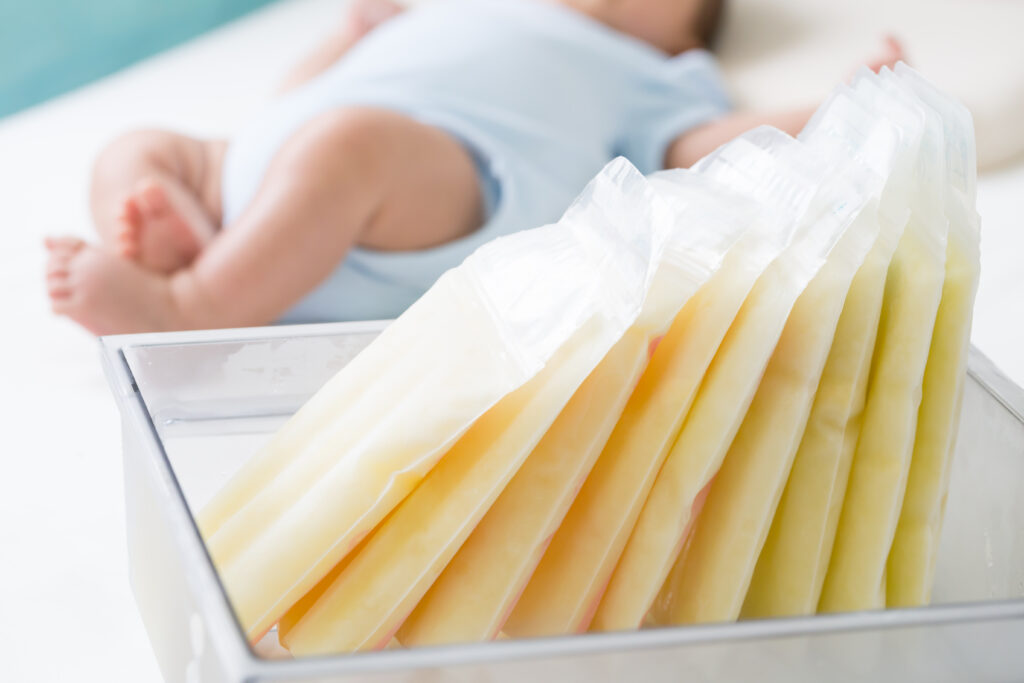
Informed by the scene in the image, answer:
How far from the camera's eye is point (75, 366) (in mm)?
650

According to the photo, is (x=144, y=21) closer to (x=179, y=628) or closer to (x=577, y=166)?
(x=577, y=166)

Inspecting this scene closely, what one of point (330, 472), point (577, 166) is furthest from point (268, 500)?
point (577, 166)

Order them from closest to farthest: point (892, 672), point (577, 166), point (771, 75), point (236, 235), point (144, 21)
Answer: point (892, 672), point (236, 235), point (577, 166), point (771, 75), point (144, 21)

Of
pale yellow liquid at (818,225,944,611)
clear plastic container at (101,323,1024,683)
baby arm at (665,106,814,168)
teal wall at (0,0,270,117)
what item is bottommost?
teal wall at (0,0,270,117)

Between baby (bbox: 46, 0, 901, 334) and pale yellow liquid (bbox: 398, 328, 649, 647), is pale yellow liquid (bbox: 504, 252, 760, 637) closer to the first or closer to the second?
pale yellow liquid (bbox: 398, 328, 649, 647)

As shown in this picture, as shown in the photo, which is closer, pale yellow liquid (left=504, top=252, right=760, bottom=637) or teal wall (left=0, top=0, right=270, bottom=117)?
pale yellow liquid (left=504, top=252, right=760, bottom=637)

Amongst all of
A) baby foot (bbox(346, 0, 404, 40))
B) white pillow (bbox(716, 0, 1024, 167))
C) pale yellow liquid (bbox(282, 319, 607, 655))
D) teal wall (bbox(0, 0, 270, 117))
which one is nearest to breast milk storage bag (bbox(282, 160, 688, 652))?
pale yellow liquid (bbox(282, 319, 607, 655))

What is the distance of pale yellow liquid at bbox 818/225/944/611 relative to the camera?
0.28m

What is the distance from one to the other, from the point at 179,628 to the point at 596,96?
0.83 m

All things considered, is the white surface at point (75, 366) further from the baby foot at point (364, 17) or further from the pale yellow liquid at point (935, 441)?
the pale yellow liquid at point (935, 441)

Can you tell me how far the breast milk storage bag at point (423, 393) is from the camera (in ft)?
0.87

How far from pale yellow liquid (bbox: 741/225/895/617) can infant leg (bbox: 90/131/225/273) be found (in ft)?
1.98

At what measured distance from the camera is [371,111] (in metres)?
0.79

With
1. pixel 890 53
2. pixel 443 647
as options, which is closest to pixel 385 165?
pixel 890 53
